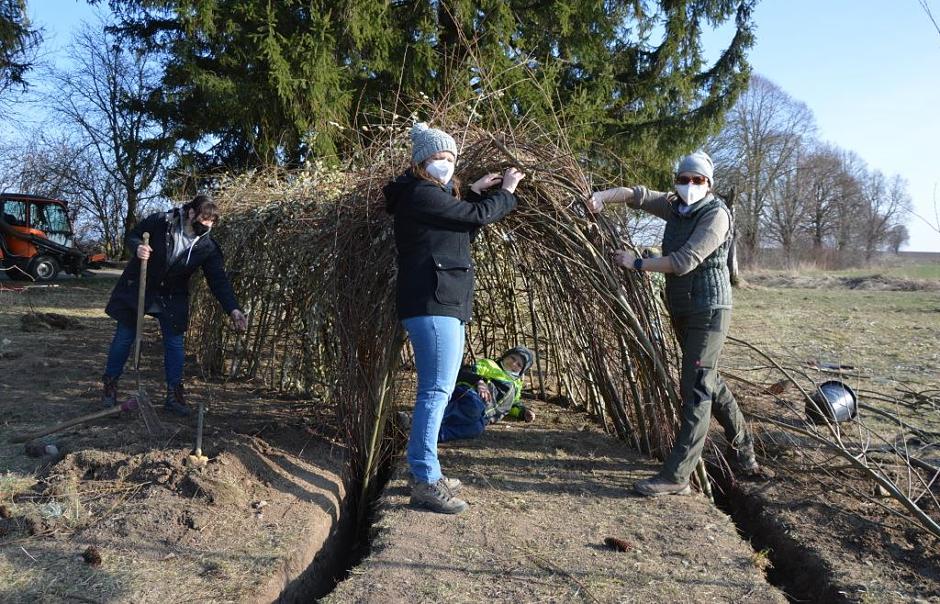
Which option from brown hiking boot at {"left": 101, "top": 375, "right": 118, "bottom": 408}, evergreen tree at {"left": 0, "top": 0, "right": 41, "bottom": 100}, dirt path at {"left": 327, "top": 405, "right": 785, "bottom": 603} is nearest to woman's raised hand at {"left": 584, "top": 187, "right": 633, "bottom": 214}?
dirt path at {"left": 327, "top": 405, "right": 785, "bottom": 603}

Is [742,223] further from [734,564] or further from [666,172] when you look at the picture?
[734,564]

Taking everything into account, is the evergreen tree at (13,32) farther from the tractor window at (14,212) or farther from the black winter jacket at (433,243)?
the black winter jacket at (433,243)

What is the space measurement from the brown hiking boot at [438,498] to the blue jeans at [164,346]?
7.53ft

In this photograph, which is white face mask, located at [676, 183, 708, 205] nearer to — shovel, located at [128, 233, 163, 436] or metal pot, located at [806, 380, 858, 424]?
metal pot, located at [806, 380, 858, 424]

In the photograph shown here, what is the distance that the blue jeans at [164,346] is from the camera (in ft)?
15.2

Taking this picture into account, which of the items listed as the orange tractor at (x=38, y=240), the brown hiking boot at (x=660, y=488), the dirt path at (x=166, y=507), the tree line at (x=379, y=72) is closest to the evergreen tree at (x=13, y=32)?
the tree line at (x=379, y=72)

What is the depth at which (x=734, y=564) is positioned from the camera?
Result: 9.27 feet

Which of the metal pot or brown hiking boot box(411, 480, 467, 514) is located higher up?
the metal pot

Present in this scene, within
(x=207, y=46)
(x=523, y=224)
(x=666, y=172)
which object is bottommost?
(x=523, y=224)

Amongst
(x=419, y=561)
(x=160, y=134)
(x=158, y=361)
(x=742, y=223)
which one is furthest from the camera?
(x=742, y=223)

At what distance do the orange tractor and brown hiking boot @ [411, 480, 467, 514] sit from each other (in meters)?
16.3

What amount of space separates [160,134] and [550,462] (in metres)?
9.16

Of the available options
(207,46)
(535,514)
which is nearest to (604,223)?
(535,514)

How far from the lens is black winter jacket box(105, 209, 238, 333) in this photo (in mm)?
4508
